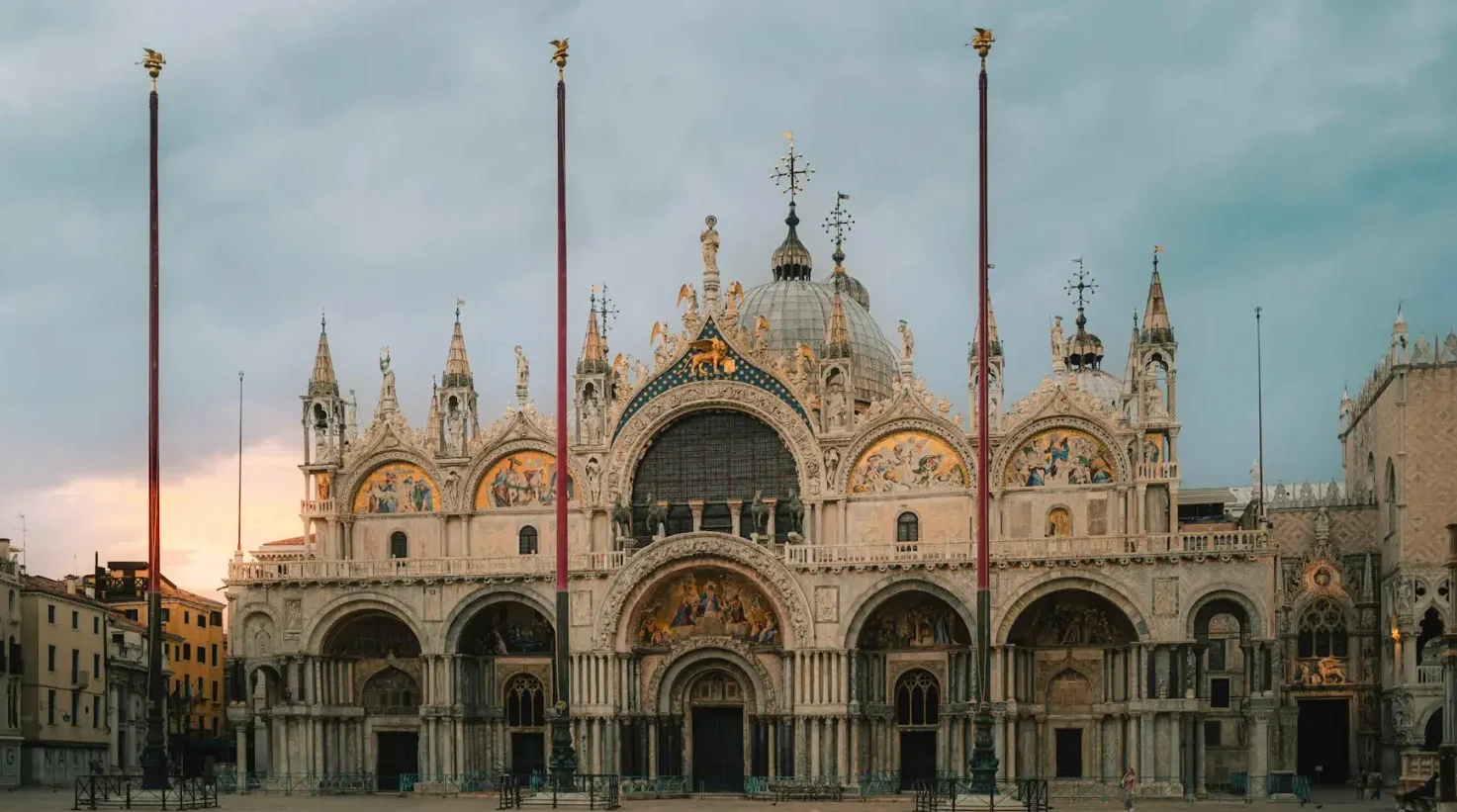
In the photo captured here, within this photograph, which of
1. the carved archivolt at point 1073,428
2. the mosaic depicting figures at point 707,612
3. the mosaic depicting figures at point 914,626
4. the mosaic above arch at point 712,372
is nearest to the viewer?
the carved archivolt at point 1073,428

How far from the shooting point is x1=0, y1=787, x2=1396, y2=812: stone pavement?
54906 millimetres

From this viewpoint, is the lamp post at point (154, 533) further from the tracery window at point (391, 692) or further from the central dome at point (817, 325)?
the central dome at point (817, 325)

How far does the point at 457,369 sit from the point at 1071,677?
82.3 feet

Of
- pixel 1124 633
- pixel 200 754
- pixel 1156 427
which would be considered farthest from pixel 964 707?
pixel 200 754

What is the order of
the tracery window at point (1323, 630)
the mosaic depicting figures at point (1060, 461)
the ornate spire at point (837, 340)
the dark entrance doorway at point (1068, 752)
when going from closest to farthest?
the dark entrance doorway at point (1068, 752), the mosaic depicting figures at point (1060, 461), the ornate spire at point (837, 340), the tracery window at point (1323, 630)

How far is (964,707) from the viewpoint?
205 ft

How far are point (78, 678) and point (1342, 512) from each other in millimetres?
53897

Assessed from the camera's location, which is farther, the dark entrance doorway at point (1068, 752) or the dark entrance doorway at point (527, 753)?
the dark entrance doorway at point (527, 753)

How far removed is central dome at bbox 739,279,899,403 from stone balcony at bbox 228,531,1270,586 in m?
15.8

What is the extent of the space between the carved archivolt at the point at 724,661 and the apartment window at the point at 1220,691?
24.5 metres

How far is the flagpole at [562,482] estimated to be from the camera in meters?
50.4

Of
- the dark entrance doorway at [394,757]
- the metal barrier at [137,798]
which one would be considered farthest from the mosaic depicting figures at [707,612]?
the metal barrier at [137,798]

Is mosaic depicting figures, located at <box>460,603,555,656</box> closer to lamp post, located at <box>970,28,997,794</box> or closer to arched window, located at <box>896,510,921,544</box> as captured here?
arched window, located at <box>896,510,921,544</box>

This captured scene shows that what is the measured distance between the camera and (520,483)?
226 ft
